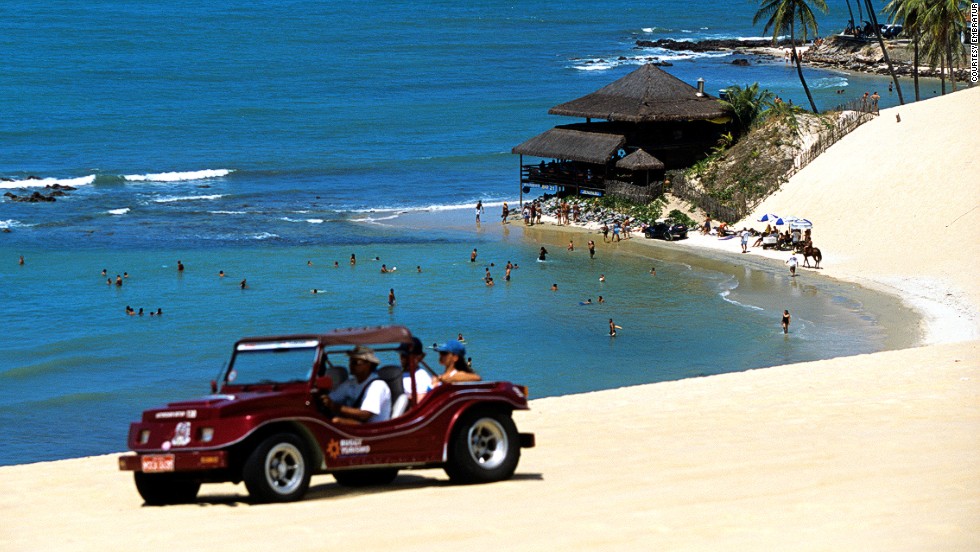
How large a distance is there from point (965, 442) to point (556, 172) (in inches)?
1838

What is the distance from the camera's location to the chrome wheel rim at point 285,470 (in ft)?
41.3

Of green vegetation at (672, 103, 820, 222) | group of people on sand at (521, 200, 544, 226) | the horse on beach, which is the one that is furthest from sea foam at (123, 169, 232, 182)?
the horse on beach

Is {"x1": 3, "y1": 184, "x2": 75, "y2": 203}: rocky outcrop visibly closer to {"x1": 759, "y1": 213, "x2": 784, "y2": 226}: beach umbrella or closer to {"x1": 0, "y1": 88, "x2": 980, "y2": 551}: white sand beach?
{"x1": 759, "y1": 213, "x2": 784, "y2": 226}: beach umbrella

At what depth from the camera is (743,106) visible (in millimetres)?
61094

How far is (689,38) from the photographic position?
154875mm

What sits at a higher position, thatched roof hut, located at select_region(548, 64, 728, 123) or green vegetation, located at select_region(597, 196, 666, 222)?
thatched roof hut, located at select_region(548, 64, 728, 123)

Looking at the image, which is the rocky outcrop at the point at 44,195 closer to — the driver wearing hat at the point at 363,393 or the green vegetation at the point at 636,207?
the green vegetation at the point at 636,207

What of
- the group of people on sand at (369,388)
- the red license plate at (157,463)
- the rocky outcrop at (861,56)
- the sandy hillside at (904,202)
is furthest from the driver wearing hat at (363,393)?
the rocky outcrop at (861,56)

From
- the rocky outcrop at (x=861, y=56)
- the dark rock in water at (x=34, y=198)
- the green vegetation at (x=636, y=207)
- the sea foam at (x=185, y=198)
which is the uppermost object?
the rocky outcrop at (x=861, y=56)

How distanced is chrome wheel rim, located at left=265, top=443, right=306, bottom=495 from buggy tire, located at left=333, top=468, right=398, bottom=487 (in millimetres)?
915

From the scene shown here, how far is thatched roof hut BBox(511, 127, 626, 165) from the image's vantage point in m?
59.6

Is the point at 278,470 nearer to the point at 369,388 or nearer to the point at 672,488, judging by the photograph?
the point at 369,388

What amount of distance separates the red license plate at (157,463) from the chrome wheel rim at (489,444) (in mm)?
2810

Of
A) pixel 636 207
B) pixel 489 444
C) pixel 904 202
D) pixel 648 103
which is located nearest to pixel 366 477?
pixel 489 444
